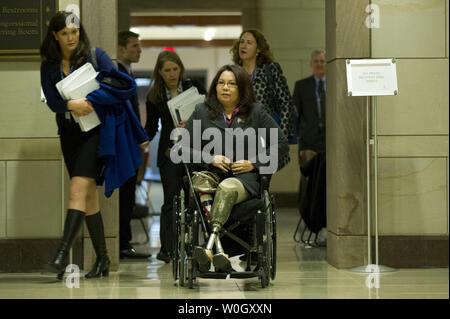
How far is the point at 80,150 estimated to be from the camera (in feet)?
18.5

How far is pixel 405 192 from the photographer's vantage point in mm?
6266

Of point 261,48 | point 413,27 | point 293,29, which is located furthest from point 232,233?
point 293,29

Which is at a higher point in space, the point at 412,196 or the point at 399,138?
the point at 399,138

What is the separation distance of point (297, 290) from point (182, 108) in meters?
1.99

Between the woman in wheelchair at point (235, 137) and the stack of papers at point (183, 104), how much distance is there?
3.09ft

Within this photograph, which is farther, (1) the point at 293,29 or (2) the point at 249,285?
(1) the point at 293,29

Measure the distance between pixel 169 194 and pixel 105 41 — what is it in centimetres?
140

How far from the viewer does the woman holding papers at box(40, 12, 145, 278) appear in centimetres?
555

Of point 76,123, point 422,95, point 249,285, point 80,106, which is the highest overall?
point 422,95

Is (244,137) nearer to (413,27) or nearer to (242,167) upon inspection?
(242,167)

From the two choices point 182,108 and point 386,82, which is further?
point 182,108

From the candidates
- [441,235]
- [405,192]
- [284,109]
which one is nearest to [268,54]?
[284,109]

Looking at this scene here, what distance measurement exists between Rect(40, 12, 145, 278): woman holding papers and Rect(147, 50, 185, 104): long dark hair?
1088mm

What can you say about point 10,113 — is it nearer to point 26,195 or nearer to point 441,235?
point 26,195
